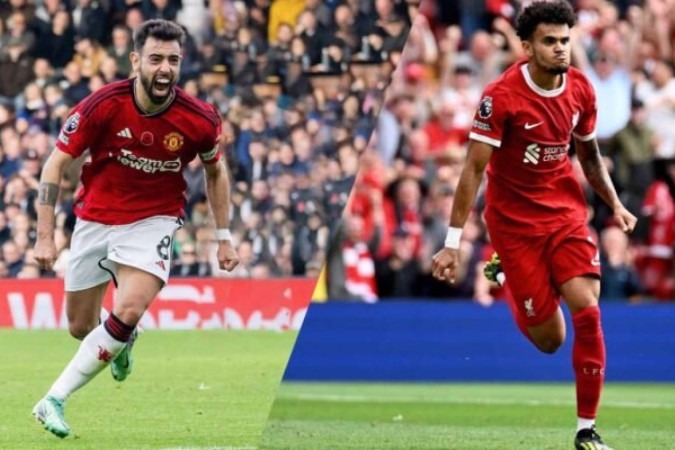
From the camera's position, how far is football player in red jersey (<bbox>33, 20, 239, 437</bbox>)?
722 centimetres

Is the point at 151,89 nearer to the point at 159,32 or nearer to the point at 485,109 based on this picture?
the point at 159,32

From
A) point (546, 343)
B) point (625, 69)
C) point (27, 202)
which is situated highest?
point (625, 69)

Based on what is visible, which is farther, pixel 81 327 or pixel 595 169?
pixel 81 327

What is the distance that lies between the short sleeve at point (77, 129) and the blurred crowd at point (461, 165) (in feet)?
19.8

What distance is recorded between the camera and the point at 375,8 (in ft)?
57.7

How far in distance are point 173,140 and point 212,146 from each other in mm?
238

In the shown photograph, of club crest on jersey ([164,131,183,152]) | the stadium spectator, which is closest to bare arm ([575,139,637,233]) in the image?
club crest on jersey ([164,131,183,152])

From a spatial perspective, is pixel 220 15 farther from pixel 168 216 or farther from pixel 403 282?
pixel 168 216

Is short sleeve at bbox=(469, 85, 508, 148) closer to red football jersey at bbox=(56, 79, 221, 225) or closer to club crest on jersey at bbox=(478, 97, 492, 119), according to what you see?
club crest on jersey at bbox=(478, 97, 492, 119)

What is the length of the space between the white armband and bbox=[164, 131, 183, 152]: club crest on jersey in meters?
1.44

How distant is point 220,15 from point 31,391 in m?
9.89

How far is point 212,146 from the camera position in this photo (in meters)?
7.57

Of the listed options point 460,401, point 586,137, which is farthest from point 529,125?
point 460,401

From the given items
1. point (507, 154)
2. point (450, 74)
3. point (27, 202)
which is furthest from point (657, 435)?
point (27, 202)
